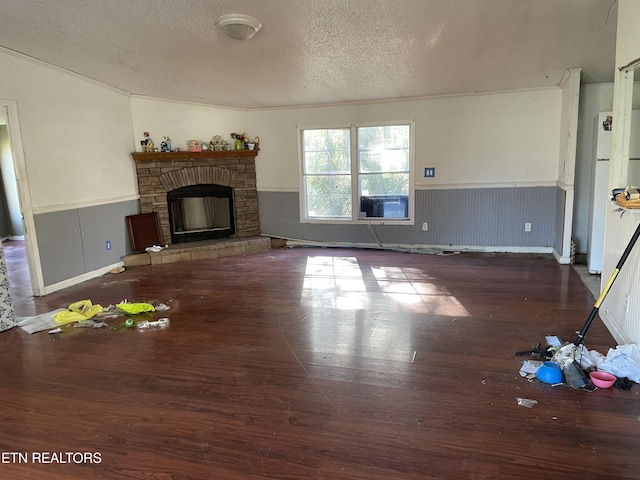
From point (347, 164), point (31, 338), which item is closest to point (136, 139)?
point (347, 164)

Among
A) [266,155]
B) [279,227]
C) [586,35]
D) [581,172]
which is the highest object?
[586,35]

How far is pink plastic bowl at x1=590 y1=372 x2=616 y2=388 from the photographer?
246 centimetres

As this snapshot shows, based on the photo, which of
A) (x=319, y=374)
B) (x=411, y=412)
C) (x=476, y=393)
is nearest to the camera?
(x=411, y=412)

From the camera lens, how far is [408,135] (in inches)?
250

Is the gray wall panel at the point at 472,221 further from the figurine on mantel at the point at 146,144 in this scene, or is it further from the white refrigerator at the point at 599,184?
the figurine on mantel at the point at 146,144

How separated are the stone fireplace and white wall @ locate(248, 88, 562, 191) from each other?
1520 mm

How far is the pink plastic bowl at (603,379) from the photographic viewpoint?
246cm

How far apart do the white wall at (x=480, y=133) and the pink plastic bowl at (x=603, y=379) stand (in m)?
3.97

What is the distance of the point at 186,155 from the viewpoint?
21.0ft

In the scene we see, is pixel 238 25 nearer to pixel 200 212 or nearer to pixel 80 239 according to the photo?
pixel 80 239

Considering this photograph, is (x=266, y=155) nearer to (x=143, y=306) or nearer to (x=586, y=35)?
(x=143, y=306)

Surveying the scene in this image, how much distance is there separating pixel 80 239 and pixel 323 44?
360 centimetres

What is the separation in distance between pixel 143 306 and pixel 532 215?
5.06 meters

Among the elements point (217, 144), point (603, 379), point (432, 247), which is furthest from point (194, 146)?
point (603, 379)
